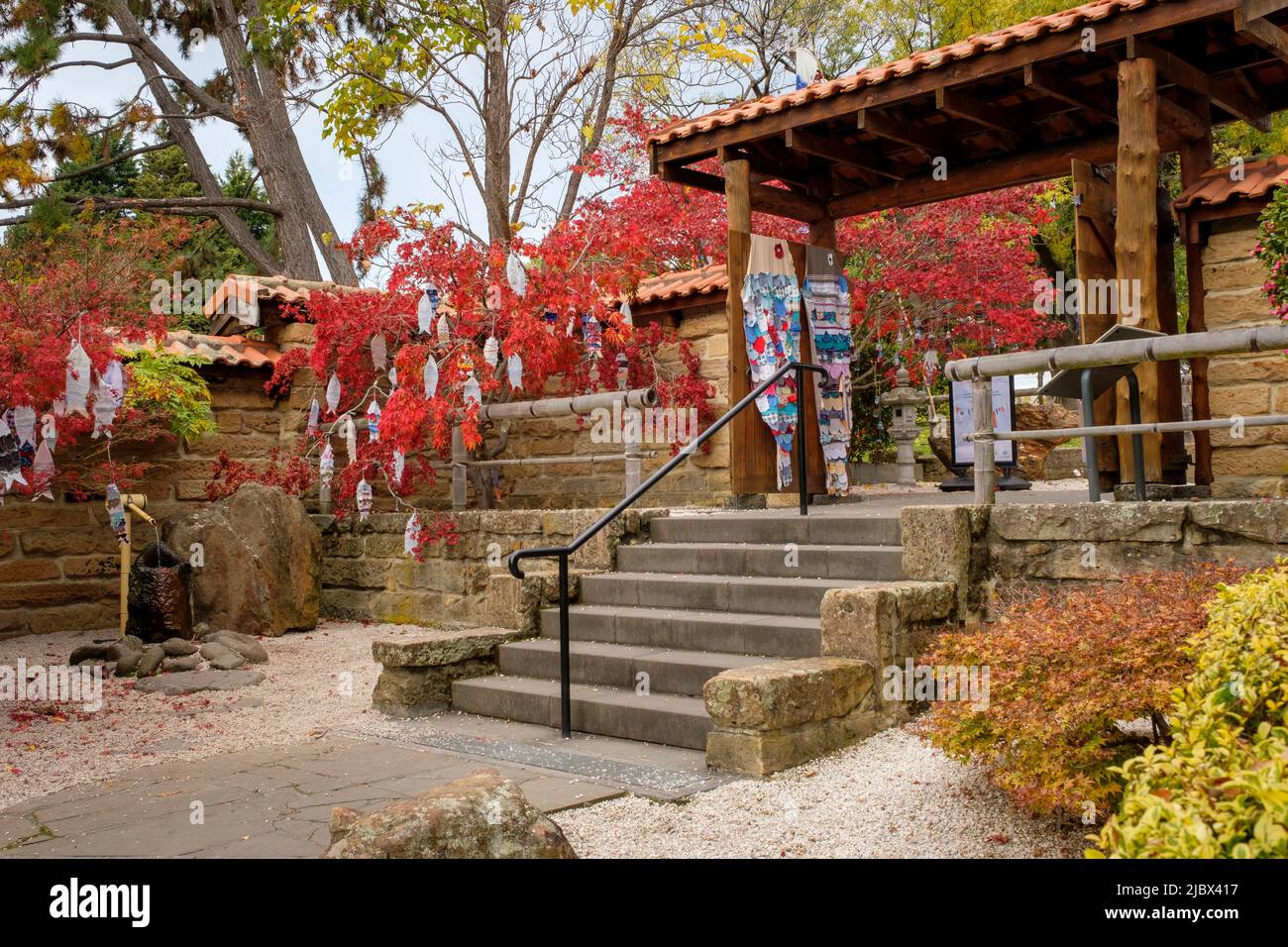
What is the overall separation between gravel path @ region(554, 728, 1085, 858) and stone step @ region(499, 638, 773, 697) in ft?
3.27

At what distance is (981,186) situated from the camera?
862cm

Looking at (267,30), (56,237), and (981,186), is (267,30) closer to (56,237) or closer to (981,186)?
(56,237)

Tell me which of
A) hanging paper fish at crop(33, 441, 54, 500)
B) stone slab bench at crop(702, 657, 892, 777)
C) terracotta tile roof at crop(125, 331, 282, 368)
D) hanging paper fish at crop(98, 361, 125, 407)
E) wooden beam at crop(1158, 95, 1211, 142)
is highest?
wooden beam at crop(1158, 95, 1211, 142)

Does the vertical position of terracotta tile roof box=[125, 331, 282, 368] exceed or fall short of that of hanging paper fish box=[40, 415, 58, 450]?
it exceeds it

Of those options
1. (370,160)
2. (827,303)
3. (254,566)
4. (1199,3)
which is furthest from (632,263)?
(370,160)

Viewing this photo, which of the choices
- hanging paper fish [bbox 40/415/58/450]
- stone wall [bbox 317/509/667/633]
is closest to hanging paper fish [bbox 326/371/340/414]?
stone wall [bbox 317/509/667/633]

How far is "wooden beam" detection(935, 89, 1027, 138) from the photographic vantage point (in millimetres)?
7195

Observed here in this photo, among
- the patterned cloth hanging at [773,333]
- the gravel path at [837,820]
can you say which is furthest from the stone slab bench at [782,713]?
the patterned cloth hanging at [773,333]

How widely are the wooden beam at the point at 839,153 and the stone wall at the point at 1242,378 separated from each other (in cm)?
246

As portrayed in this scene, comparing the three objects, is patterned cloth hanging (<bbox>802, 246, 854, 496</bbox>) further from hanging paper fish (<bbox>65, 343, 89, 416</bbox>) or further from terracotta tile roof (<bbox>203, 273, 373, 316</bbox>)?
hanging paper fish (<bbox>65, 343, 89, 416</bbox>)

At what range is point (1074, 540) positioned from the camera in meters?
5.36

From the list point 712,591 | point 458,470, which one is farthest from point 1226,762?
point 458,470

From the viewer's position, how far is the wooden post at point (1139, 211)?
6.27 m

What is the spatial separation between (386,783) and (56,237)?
11.3 m
